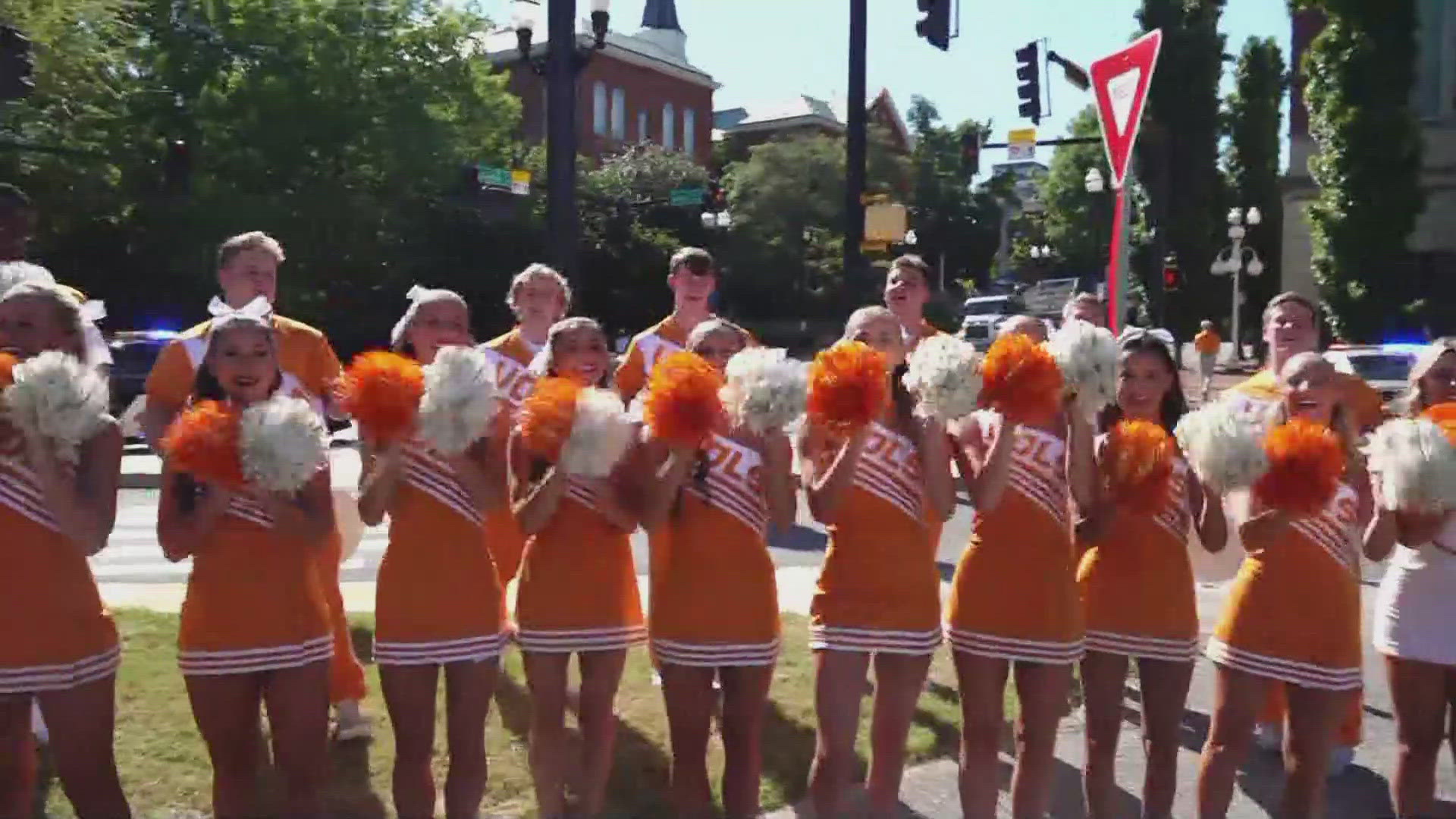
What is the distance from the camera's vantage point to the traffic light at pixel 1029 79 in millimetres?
18750

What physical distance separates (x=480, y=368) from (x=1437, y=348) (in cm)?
326

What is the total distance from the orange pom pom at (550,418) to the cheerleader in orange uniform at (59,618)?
3.59ft

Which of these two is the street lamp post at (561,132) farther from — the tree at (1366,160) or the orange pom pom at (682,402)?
the tree at (1366,160)

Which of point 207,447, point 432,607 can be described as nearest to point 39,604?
point 207,447

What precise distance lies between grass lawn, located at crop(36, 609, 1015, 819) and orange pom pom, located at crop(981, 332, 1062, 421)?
6.03ft

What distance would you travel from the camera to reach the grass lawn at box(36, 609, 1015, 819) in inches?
178

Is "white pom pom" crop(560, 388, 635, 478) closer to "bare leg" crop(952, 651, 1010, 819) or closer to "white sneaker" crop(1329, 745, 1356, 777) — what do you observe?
"bare leg" crop(952, 651, 1010, 819)

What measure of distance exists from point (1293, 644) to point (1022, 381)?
113 cm

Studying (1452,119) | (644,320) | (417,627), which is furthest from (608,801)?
(644,320)

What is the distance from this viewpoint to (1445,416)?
4098mm

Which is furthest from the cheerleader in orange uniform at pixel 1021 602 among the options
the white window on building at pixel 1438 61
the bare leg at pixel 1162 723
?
the white window on building at pixel 1438 61

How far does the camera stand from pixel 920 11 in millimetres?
14625

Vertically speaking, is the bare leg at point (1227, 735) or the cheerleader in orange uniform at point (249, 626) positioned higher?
the cheerleader in orange uniform at point (249, 626)

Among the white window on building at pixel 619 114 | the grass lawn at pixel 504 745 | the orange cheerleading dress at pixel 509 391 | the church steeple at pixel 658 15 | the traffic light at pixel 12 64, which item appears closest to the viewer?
the grass lawn at pixel 504 745
